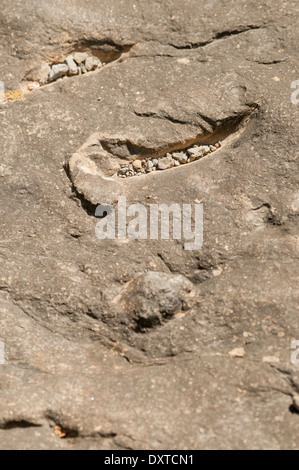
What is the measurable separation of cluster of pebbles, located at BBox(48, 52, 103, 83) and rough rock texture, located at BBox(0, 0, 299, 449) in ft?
0.13

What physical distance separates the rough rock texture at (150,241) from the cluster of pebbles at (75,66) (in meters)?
0.04

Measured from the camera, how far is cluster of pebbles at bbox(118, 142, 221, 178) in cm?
256

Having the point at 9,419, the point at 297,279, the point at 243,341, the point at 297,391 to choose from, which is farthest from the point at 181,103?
the point at 9,419

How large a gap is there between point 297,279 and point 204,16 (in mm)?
1423

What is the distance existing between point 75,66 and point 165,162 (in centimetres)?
72

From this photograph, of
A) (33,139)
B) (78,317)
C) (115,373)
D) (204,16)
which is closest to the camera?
(115,373)

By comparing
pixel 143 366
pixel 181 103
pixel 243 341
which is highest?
pixel 181 103

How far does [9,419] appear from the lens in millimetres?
2000

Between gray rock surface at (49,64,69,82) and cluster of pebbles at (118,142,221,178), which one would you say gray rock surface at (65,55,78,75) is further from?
cluster of pebbles at (118,142,221,178)

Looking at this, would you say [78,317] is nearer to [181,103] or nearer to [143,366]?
[143,366]

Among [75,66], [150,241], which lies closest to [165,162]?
[150,241]

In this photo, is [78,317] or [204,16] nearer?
[78,317]

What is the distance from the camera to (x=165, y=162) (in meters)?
2.56

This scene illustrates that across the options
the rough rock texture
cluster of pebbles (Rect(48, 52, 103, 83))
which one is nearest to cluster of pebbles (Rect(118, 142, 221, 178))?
the rough rock texture
